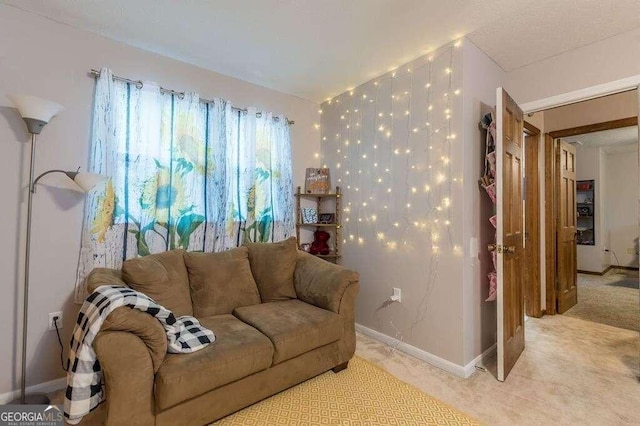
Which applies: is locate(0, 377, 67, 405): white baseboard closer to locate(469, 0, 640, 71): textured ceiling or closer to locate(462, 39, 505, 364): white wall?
locate(462, 39, 505, 364): white wall

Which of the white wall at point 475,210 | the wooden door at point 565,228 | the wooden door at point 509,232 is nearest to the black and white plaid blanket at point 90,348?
the white wall at point 475,210

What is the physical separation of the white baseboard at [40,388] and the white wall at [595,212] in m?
8.27

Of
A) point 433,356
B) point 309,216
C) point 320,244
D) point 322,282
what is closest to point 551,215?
point 433,356

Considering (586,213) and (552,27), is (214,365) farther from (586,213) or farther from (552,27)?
(586,213)

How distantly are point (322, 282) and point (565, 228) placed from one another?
331cm

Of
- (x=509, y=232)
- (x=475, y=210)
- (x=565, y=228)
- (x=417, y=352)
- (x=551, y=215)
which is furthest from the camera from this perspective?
(x=565, y=228)

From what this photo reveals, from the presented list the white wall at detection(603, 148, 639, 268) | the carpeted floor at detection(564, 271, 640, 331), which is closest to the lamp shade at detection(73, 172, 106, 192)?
the carpeted floor at detection(564, 271, 640, 331)

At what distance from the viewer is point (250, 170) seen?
300 centimetres

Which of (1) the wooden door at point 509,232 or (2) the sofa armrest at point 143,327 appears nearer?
(2) the sofa armrest at point 143,327

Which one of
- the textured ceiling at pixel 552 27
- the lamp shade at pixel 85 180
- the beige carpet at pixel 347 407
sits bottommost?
the beige carpet at pixel 347 407

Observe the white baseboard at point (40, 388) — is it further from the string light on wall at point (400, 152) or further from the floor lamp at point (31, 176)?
the string light on wall at point (400, 152)

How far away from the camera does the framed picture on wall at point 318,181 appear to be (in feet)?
11.2

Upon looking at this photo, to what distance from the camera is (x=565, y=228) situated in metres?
3.72

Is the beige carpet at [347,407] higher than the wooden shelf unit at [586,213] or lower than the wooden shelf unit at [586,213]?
lower
